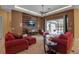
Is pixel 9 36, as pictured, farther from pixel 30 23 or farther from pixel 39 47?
pixel 39 47

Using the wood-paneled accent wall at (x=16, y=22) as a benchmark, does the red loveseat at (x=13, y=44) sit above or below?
below

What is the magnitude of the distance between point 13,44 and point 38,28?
2.03 feet

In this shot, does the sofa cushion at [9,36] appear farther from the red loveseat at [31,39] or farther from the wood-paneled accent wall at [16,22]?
the red loveseat at [31,39]

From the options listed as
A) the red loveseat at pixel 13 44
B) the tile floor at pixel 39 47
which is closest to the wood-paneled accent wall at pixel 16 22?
the red loveseat at pixel 13 44

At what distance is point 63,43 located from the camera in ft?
8.79

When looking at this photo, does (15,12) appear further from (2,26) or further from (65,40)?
(65,40)

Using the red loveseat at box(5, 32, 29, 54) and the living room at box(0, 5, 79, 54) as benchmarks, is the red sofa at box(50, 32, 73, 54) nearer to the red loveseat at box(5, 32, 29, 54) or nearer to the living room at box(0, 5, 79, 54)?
the living room at box(0, 5, 79, 54)

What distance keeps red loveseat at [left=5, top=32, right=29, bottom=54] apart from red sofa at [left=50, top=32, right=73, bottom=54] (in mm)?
623

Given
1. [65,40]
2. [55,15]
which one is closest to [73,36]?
[65,40]

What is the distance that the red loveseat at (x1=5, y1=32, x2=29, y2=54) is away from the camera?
7.97 feet

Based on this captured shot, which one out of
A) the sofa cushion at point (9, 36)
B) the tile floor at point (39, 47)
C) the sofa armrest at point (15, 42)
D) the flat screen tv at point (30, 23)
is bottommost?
the tile floor at point (39, 47)

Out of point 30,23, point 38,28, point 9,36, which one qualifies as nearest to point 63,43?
point 38,28

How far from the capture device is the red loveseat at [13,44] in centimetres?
243

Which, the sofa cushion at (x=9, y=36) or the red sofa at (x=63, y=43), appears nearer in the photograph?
the sofa cushion at (x=9, y=36)
